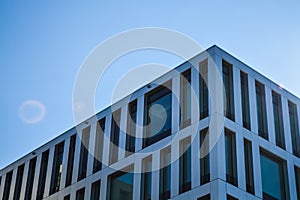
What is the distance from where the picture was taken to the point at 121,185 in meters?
30.7

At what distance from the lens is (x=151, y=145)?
1161 inches

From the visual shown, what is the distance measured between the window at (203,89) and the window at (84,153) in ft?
31.3

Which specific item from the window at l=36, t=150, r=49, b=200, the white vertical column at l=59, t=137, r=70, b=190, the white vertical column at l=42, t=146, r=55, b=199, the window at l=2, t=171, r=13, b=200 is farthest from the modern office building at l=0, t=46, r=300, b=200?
the window at l=2, t=171, r=13, b=200

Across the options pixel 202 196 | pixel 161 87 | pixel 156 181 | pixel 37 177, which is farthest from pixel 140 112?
pixel 37 177

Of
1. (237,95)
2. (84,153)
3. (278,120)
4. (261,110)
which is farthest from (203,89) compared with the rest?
(84,153)

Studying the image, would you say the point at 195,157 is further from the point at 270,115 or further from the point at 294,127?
the point at 294,127

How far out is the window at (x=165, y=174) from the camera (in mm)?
27366

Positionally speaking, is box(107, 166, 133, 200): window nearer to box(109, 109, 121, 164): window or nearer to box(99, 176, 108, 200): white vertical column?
box(99, 176, 108, 200): white vertical column

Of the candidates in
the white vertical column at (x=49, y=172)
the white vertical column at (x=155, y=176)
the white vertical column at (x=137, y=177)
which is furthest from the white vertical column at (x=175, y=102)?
the white vertical column at (x=49, y=172)

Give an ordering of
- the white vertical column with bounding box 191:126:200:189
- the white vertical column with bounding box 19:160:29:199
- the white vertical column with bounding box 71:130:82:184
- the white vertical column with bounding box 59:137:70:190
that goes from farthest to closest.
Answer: the white vertical column with bounding box 19:160:29:199 → the white vertical column with bounding box 59:137:70:190 → the white vertical column with bounding box 71:130:82:184 → the white vertical column with bounding box 191:126:200:189

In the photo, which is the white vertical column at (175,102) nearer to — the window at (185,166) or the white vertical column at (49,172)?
the window at (185,166)

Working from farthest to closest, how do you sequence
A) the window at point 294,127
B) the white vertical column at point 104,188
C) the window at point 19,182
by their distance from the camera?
1. the window at point 19,182
2. the white vertical column at point 104,188
3. the window at point 294,127

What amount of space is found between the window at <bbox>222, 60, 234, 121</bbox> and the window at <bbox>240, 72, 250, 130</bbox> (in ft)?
3.31

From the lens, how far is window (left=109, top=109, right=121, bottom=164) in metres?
31.9
